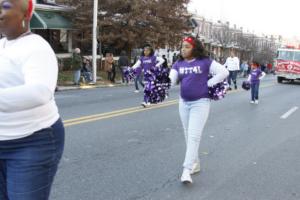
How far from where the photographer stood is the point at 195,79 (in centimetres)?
541

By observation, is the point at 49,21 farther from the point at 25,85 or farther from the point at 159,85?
the point at 25,85

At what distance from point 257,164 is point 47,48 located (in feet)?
15.6

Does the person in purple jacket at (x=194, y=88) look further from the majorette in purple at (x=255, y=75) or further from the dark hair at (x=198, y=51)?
the majorette in purple at (x=255, y=75)

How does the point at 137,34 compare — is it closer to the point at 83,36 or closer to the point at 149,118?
the point at 83,36

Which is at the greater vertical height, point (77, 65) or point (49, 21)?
point (49, 21)

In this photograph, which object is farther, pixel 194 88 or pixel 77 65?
pixel 77 65

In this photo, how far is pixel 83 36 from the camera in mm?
30562

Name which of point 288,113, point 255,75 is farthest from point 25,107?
point 255,75

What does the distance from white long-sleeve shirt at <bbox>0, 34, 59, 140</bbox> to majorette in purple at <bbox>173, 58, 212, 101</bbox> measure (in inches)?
126

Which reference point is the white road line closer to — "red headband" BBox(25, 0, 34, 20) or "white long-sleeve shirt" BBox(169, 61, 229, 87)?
"white long-sleeve shirt" BBox(169, 61, 229, 87)

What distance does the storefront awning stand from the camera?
24.6 m

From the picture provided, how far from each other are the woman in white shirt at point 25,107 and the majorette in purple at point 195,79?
3102 mm

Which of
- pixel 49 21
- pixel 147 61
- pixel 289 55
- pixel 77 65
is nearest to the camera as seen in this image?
pixel 147 61

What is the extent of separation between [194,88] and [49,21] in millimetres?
22342
